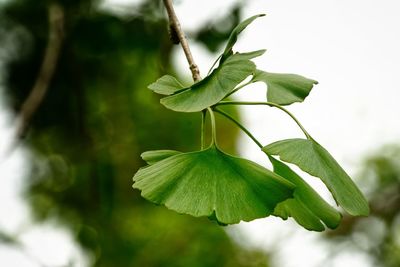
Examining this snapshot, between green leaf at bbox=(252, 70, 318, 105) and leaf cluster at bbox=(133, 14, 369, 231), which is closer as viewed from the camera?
leaf cluster at bbox=(133, 14, 369, 231)

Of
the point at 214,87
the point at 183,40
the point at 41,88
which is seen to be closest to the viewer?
the point at 214,87

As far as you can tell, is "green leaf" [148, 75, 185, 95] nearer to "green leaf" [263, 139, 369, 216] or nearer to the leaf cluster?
the leaf cluster

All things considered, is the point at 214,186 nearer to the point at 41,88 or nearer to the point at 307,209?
the point at 307,209

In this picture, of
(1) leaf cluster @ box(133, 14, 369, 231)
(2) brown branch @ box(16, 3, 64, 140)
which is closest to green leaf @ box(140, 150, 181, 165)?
(1) leaf cluster @ box(133, 14, 369, 231)

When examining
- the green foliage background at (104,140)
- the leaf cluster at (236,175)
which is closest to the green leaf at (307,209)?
the leaf cluster at (236,175)

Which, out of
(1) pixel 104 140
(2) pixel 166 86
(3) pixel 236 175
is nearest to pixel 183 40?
(2) pixel 166 86

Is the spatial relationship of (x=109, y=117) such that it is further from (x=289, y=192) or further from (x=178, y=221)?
(x=289, y=192)
